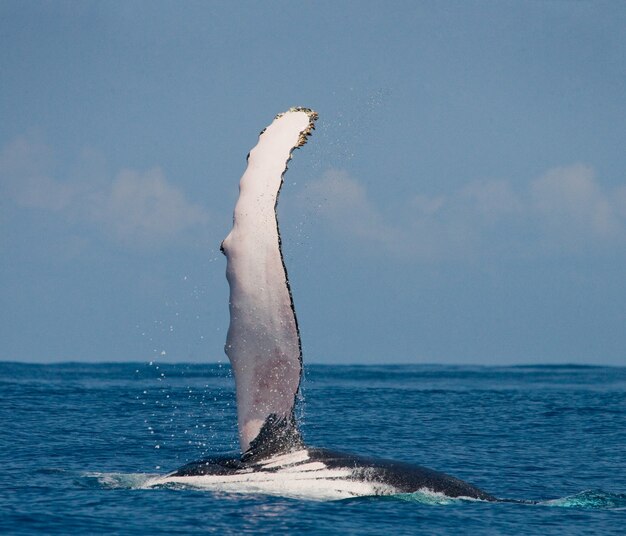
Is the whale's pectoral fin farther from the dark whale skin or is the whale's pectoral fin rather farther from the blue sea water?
the blue sea water

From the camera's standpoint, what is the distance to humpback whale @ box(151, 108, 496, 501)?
1277 centimetres

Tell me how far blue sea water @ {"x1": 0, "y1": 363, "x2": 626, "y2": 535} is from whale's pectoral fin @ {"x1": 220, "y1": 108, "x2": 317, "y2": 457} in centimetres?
136

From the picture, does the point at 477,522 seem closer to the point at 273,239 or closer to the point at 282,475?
the point at 282,475

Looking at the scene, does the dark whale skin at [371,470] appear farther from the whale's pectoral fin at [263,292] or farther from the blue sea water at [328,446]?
the whale's pectoral fin at [263,292]

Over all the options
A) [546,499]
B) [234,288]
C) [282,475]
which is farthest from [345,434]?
[234,288]

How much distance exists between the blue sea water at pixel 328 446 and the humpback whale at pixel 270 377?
24cm

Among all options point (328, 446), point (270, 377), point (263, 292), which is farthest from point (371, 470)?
point (328, 446)

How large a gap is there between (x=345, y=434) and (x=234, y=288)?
12658 mm

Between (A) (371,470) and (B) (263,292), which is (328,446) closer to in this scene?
(A) (371,470)

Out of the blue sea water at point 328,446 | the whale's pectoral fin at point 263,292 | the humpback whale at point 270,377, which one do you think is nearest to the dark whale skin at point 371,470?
the humpback whale at point 270,377

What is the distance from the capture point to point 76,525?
43.2ft

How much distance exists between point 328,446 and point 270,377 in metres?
9.28

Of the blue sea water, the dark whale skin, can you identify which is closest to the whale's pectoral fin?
the dark whale skin

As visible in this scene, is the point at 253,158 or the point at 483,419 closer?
the point at 253,158
